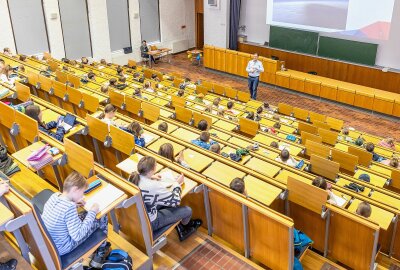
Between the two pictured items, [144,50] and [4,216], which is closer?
[4,216]

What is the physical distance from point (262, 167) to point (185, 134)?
1.53 m

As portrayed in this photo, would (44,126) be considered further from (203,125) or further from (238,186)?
(238,186)

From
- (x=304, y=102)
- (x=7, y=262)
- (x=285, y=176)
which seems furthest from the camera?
(x=304, y=102)

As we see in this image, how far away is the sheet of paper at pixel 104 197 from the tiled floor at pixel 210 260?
1154 mm

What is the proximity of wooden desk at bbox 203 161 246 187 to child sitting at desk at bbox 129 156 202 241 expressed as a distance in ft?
2.71

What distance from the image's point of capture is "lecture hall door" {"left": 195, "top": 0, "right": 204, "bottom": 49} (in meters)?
18.4

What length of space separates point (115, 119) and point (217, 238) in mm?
2996

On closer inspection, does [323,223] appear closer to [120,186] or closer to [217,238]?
[217,238]

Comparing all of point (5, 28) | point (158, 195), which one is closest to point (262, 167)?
point (158, 195)

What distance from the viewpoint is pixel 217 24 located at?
655 inches

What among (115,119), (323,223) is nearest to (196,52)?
(115,119)

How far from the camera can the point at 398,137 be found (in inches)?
435

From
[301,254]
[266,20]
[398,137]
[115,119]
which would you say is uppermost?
[266,20]

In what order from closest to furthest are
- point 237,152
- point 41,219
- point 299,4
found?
1. point 41,219
2. point 237,152
3. point 299,4
